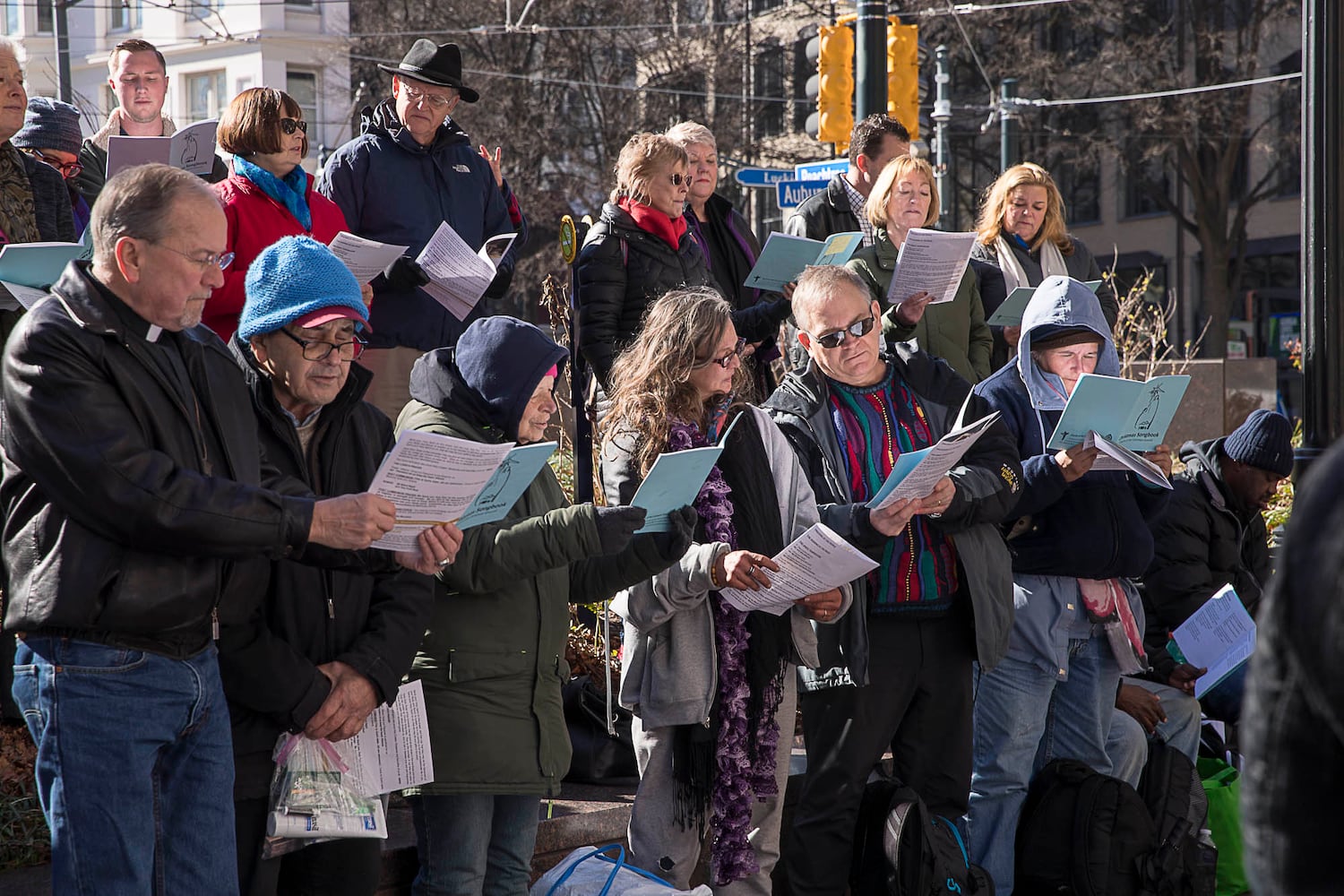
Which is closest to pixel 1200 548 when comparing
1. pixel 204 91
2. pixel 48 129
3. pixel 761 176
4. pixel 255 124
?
pixel 255 124

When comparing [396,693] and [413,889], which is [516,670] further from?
[413,889]

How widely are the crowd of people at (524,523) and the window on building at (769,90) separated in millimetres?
27729

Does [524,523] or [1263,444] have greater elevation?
[524,523]

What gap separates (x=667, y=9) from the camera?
3266 centimetres

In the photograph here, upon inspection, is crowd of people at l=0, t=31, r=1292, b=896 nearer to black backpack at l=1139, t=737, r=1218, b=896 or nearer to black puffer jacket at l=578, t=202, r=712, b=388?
black puffer jacket at l=578, t=202, r=712, b=388

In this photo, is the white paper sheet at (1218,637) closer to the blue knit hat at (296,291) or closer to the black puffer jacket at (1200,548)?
the black puffer jacket at (1200,548)

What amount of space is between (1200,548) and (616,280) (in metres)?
2.64


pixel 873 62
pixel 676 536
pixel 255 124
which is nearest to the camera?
pixel 676 536

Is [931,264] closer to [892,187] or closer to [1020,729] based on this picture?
[892,187]

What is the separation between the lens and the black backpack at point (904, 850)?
484cm

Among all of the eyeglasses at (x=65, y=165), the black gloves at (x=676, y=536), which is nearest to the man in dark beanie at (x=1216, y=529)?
the black gloves at (x=676, y=536)

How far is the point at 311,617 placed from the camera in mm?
3709

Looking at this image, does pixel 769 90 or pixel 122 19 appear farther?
pixel 122 19

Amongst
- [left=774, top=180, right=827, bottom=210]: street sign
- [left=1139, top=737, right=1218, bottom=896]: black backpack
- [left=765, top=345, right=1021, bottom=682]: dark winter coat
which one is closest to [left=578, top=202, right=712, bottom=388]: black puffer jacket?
[left=765, top=345, right=1021, bottom=682]: dark winter coat
